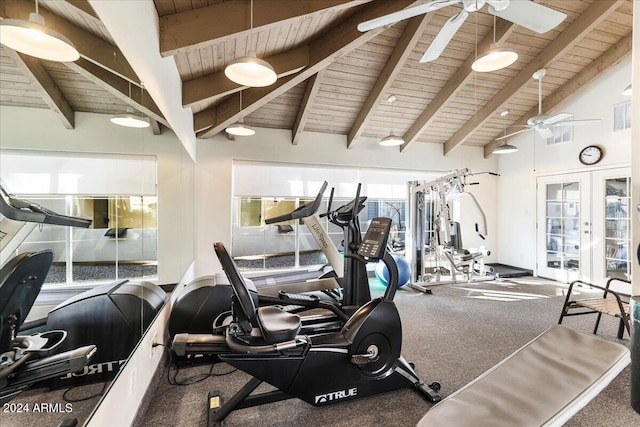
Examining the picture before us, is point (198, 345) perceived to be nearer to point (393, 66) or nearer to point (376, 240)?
point (376, 240)

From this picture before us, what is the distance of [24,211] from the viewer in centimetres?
91

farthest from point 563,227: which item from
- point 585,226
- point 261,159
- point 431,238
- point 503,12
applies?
point 261,159

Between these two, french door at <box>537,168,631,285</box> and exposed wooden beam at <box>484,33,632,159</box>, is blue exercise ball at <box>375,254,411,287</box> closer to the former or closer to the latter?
french door at <box>537,168,631,285</box>

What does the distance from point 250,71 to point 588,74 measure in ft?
18.8

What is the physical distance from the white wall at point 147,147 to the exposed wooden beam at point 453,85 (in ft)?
13.2

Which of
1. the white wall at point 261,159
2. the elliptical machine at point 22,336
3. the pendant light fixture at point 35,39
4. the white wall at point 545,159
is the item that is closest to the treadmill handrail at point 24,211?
the elliptical machine at point 22,336

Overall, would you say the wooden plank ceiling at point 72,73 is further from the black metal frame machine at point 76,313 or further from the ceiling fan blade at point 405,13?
the ceiling fan blade at point 405,13

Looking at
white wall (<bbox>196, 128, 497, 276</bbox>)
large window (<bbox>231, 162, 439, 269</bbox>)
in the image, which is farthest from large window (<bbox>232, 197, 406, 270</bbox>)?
white wall (<bbox>196, 128, 497, 276</bbox>)

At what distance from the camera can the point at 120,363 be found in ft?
5.35

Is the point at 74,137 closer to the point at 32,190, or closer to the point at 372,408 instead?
the point at 32,190

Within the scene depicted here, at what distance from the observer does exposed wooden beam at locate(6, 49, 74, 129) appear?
93cm

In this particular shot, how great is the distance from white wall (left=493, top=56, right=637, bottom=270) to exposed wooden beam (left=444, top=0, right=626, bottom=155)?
1481 mm

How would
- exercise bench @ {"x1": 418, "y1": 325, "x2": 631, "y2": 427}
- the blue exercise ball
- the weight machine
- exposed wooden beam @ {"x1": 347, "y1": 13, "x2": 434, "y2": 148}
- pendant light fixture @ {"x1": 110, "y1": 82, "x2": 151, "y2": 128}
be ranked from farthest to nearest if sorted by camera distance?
the weight machine
the blue exercise ball
exposed wooden beam @ {"x1": 347, "y1": 13, "x2": 434, "y2": 148}
pendant light fixture @ {"x1": 110, "y1": 82, "x2": 151, "y2": 128}
exercise bench @ {"x1": 418, "y1": 325, "x2": 631, "y2": 427}

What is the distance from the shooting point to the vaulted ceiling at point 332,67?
1246mm
